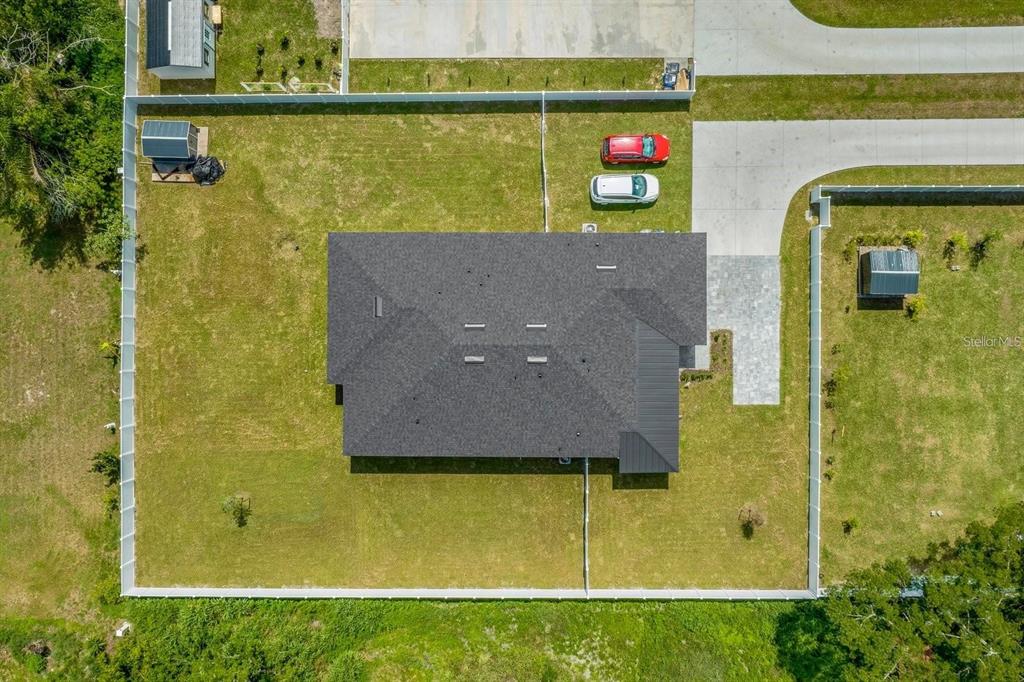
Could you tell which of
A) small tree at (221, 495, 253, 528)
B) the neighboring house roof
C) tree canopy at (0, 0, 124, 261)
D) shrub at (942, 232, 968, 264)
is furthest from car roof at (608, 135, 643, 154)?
small tree at (221, 495, 253, 528)

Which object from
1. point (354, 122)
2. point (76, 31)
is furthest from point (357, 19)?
point (76, 31)

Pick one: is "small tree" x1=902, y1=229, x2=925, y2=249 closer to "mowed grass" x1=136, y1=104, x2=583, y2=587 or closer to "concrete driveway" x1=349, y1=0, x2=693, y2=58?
"concrete driveway" x1=349, y1=0, x2=693, y2=58

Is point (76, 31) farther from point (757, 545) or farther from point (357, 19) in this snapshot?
point (757, 545)

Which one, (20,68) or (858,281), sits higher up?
(20,68)

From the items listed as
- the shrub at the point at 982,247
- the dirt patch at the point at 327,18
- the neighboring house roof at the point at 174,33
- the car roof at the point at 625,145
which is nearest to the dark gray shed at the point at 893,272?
the shrub at the point at 982,247

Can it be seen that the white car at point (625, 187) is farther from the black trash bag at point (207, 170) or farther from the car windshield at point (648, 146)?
the black trash bag at point (207, 170)
